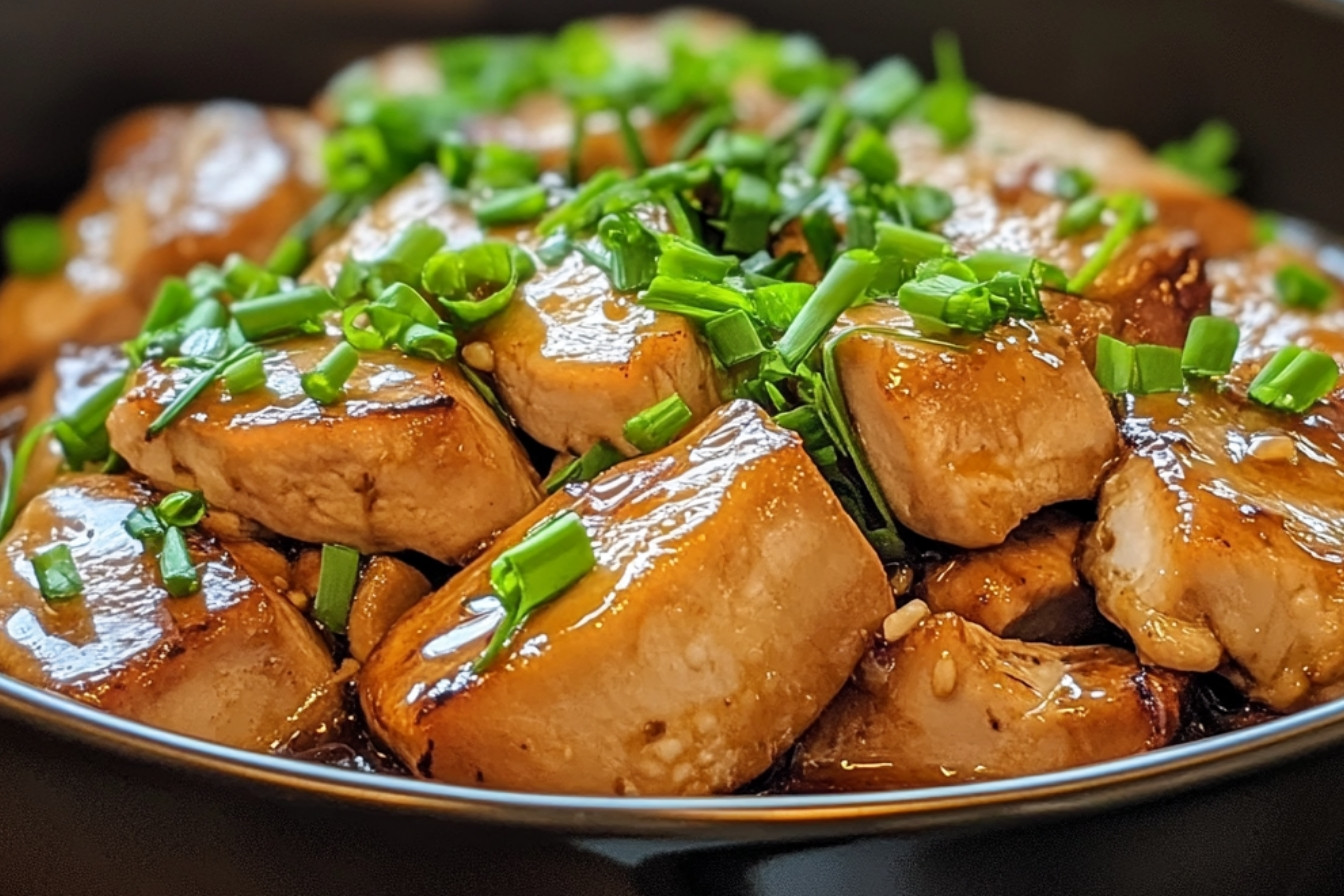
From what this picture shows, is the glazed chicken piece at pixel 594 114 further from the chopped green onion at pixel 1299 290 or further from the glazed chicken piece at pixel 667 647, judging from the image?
the glazed chicken piece at pixel 667 647

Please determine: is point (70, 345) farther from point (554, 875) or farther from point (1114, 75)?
point (1114, 75)

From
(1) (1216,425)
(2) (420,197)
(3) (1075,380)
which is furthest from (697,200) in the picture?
(1) (1216,425)

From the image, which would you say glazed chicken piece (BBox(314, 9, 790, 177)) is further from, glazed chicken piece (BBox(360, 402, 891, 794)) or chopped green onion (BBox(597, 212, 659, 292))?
glazed chicken piece (BBox(360, 402, 891, 794))

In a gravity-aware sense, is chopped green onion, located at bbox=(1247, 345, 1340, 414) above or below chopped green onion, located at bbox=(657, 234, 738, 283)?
below

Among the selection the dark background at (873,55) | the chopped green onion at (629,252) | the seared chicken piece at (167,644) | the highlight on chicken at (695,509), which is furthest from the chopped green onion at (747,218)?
the dark background at (873,55)

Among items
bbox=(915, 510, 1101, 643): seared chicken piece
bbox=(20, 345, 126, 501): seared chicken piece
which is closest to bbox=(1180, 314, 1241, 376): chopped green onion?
bbox=(915, 510, 1101, 643): seared chicken piece

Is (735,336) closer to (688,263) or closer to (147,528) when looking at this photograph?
(688,263)
